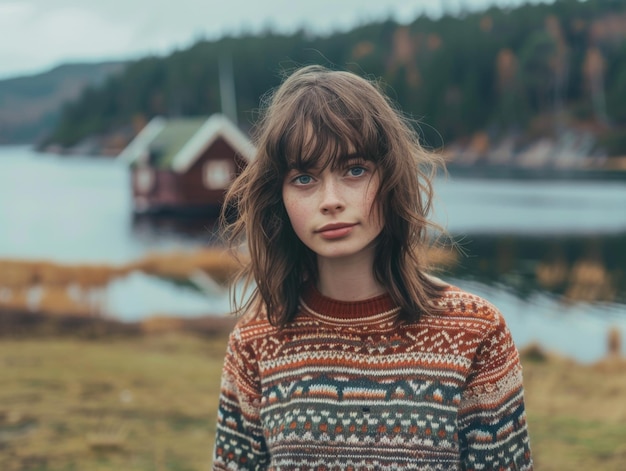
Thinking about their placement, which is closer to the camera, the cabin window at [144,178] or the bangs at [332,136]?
the bangs at [332,136]

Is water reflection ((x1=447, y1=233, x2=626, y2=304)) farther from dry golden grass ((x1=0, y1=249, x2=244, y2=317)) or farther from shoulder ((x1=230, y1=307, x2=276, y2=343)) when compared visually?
shoulder ((x1=230, y1=307, x2=276, y2=343))

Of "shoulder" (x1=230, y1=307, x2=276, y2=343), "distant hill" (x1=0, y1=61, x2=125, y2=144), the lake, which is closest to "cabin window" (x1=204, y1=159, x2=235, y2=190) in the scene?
the lake

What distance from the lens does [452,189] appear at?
44.0 ft

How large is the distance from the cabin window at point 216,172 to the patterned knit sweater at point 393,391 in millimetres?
10518

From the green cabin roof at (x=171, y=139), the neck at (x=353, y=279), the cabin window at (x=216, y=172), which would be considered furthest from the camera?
the cabin window at (x=216, y=172)

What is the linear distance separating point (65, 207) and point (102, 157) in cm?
159

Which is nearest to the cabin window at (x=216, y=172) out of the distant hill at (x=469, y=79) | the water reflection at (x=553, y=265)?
the distant hill at (x=469, y=79)

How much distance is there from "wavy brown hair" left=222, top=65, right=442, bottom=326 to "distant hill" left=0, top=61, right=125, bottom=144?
30.8 ft

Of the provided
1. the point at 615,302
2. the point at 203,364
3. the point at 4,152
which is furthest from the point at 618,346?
the point at 4,152

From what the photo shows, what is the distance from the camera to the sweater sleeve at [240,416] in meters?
1.40

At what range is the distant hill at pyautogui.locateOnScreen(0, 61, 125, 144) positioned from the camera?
1019 centimetres

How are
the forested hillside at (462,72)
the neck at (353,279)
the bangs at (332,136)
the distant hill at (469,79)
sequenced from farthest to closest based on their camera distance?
the forested hillside at (462,72)
the distant hill at (469,79)
the neck at (353,279)
the bangs at (332,136)

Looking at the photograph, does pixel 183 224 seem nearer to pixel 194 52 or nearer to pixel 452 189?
pixel 194 52

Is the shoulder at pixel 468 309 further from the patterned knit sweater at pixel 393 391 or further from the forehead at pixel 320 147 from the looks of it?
the forehead at pixel 320 147
